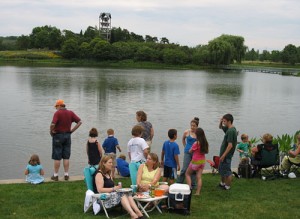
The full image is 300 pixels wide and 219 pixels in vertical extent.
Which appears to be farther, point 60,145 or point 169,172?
point 60,145

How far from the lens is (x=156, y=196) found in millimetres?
7699

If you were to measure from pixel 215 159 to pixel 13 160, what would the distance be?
7278 millimetres

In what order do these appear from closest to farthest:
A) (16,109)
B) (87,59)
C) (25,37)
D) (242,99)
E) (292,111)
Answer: (16,109), (292,111), (242,99), (87,59), (25,37)

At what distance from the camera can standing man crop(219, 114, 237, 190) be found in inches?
354

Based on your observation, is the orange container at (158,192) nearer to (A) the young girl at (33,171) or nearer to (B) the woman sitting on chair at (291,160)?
→ (A) the young girl at (33,171)

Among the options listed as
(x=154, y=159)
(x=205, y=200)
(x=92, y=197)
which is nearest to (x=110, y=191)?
(x=92, y=197)

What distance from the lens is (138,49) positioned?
4941 inches

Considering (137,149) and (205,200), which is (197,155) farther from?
(137,149)

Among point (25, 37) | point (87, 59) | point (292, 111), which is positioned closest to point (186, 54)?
point (87, 59)

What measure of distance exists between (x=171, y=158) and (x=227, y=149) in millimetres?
1216

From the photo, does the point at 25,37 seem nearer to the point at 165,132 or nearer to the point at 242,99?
the point at 242,99

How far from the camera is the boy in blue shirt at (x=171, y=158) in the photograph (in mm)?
9284

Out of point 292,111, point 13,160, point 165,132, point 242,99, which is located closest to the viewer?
point 13,160

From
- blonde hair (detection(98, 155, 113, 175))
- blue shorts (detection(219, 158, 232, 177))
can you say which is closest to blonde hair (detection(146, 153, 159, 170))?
blonde hair (detection(98, 155, 113, 175))
